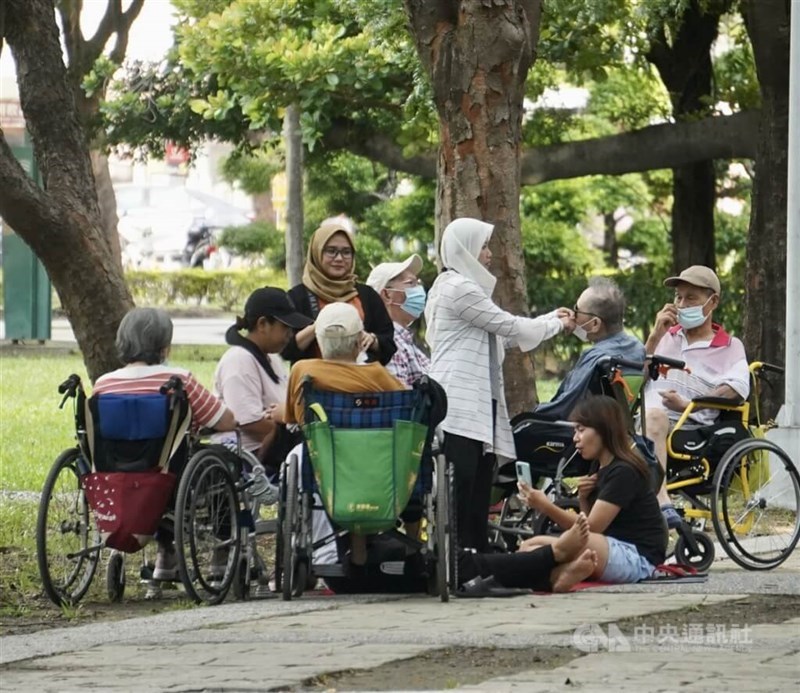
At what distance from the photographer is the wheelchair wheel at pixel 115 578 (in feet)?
31.7

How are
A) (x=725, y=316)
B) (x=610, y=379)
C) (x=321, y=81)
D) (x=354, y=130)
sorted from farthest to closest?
(x=725, y=316)
(x=354, y=130)
(x=321, y=81)
(x=610, y=379)

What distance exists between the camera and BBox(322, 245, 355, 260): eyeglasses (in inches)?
396

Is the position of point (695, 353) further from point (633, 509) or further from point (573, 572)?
point (573, 572)

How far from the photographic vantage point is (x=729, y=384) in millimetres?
11188

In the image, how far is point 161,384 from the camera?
9211 millimetres

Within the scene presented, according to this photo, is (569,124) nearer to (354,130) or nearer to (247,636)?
(354,130)

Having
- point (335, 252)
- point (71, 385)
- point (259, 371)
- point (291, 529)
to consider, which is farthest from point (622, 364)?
point (71, 385)

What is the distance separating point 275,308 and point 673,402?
248cm

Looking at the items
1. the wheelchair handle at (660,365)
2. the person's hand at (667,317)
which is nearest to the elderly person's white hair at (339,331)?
the wheelchair handle at (660,365)

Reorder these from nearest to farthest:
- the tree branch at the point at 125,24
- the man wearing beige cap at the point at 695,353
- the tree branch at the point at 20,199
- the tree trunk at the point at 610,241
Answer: the man wearing beige cap at the point at 695,353, the tree branch at the point at 20,199, the tree branch at the point at 125,24, the tree trunk at the point at 610,241

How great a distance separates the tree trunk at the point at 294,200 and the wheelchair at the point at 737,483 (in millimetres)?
13938

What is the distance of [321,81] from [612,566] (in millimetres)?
13107

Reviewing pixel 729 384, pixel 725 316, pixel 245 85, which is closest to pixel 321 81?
pixel 245 85

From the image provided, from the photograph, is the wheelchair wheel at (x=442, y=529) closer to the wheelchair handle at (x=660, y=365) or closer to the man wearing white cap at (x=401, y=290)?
the man wearing white cap at (x=401, y=290)
